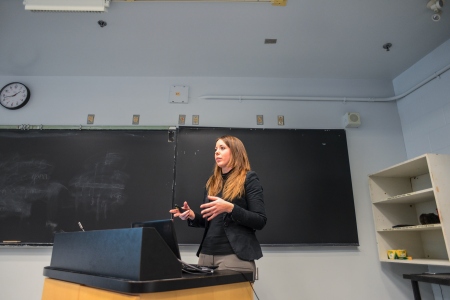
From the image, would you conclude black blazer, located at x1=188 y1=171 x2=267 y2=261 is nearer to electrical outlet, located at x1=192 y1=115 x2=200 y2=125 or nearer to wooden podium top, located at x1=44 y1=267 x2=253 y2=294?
wooden podium top, located at x1=44 y1=267 x2=253 y2=294

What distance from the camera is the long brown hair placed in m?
1.45

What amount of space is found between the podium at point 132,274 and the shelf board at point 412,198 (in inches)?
70.7

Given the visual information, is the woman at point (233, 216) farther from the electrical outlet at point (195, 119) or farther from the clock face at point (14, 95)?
the clock face at point (14, 95)

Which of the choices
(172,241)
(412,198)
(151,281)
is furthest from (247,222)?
(412,198)

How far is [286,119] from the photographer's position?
9.62 feet

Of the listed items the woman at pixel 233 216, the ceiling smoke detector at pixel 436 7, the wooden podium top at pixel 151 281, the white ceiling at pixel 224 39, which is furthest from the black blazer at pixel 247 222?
the ceiling smoke detector at pixel 436 7

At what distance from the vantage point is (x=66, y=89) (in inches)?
118

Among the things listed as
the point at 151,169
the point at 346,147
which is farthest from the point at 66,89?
the point at 346,147

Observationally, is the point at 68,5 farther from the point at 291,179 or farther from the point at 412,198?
the point at 412,198

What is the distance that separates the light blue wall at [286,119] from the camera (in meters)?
2.50

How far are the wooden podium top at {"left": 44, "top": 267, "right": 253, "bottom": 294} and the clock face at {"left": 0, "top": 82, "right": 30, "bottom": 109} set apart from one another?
2.52 metres

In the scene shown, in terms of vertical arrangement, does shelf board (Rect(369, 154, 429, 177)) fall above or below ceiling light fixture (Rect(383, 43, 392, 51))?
below

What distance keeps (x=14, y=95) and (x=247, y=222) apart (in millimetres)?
2942

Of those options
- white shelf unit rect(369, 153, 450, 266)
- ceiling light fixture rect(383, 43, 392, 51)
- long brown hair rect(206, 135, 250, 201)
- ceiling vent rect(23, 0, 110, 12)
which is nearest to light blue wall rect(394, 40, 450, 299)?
white shelf unit rect(369, 153, 450, 266)
